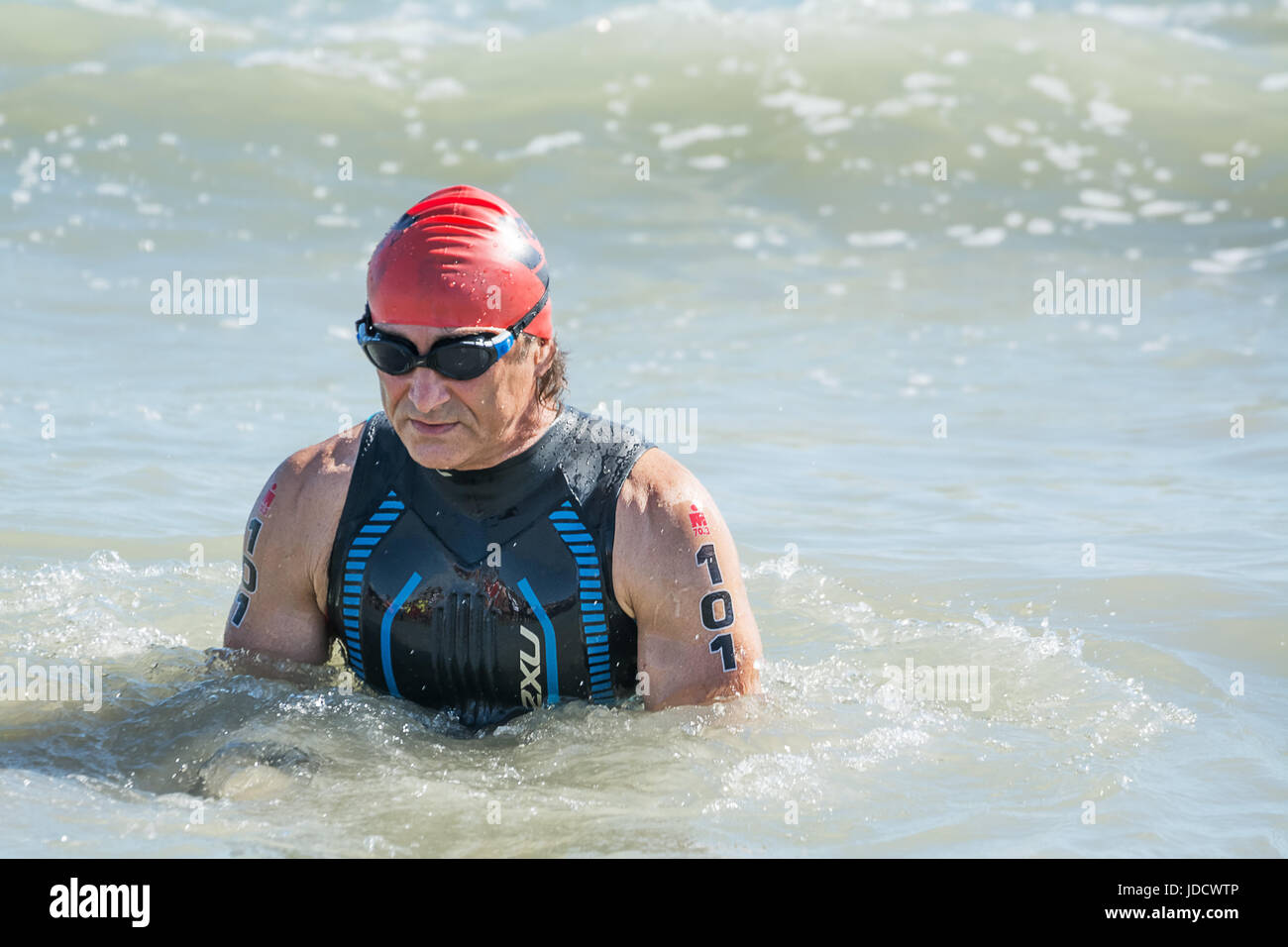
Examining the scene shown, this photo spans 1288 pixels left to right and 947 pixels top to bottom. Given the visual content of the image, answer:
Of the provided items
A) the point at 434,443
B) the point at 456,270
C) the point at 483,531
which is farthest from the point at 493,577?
the point at 456,270

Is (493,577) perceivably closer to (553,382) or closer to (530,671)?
(530,671)

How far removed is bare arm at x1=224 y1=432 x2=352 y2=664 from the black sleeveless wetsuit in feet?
0.18

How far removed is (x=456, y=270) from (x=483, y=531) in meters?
0.73

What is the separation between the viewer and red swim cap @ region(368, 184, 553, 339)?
12.8 feet

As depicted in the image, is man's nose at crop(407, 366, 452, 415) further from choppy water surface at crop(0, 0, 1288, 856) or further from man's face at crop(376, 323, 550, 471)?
choppy water surface at crop(0, 0, 1288, 856)

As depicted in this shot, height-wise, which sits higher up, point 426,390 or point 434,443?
point 426,390

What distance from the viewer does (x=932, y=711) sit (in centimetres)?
458

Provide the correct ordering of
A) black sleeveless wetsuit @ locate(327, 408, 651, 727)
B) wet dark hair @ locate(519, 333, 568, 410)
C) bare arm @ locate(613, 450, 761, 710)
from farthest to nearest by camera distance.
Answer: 1. wet dark hair @ locate(519, 333, 568, 410)
2. black sleeveless wetsuit @ locate(327, 408, 651, 727)
3. bare arm @ locate(613, 450, 761, 710)

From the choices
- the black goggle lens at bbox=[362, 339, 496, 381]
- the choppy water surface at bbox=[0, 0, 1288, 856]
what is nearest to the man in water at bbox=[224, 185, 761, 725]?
the black goggle lens at bbox=[362, 339, 496, 381]

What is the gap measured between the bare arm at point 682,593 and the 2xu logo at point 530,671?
Answer: 0.89 ft

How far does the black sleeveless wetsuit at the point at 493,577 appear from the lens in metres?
4.11

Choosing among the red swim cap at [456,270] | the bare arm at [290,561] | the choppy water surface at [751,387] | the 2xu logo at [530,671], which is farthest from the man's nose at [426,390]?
the choppy water surface at [751,387]

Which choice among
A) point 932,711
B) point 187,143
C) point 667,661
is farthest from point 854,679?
point 187,143

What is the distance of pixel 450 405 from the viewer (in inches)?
155
